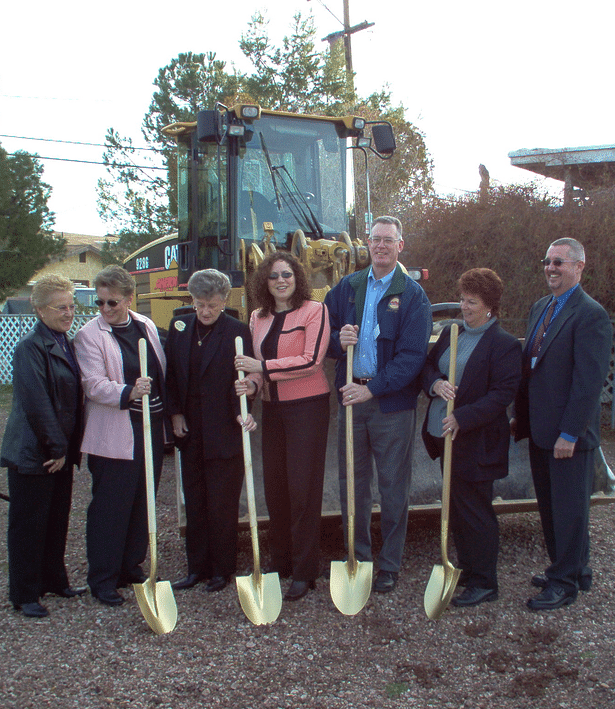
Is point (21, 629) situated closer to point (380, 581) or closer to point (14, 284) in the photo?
point (380, 581)

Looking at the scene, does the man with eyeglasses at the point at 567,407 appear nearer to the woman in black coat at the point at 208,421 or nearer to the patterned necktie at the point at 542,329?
the patterned necktie at the point at 542,329

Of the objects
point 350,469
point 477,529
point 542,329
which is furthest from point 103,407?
point 542,329

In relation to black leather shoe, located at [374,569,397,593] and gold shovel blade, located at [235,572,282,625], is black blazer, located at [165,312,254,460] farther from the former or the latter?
black leather shoe, located at [374,569,397,593]

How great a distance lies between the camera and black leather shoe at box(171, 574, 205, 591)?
3861mm

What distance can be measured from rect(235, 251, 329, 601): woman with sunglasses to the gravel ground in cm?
41

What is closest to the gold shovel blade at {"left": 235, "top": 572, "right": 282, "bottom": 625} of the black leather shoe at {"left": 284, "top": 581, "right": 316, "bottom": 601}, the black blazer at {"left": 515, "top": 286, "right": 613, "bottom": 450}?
the black leather shoe at {"left": 284, "top": 581, "right": 316, "bottom": 601}

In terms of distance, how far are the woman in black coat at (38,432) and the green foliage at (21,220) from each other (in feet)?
68.7

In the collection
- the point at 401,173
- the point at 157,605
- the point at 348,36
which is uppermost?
the point at 348,36

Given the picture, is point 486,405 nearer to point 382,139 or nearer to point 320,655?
point 320,655

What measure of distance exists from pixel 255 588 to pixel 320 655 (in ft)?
1.85

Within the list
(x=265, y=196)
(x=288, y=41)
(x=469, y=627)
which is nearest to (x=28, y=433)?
(x=469, y=627)

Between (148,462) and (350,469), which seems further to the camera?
(350,469)

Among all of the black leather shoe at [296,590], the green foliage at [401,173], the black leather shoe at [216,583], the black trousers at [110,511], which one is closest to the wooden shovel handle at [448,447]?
the black leather shoe at [296,590]

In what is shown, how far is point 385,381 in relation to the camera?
3.64 metres
